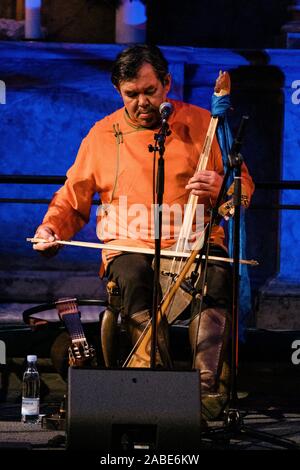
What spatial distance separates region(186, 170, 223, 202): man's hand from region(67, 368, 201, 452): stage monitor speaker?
4.00ft

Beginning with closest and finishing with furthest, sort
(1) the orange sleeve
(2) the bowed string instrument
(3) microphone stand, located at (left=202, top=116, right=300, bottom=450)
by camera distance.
Result: 1. (3) microphone stand, located at (left=202, top=116, right=300, bottom=450)
2. (2) the bowed string instrument
3. (1) the orange sleeve

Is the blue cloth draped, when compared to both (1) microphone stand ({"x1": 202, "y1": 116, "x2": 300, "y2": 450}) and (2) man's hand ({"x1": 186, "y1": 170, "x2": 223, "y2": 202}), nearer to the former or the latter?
(2) man's hand ({"x1": 186, "y1": 170, "x2": 223, "y2": 202})

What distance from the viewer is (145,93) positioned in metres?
5.32

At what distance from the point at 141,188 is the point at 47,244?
515 mm

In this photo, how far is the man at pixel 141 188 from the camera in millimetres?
5137

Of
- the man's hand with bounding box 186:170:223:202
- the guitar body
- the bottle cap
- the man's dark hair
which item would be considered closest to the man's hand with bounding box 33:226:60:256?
the guitar body

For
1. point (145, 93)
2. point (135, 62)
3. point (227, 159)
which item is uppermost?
point (135, 62)

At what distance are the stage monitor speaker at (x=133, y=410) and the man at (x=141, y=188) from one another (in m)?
0.91

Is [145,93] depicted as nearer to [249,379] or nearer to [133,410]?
[249,379]

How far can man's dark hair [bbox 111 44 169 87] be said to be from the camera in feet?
17.4

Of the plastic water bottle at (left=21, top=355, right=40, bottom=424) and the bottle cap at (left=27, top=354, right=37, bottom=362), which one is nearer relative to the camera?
the plastic water bottle at (left=21, top=355, right=40, bottom=424)

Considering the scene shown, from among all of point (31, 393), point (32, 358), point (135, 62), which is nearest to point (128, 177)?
point (135, 62)

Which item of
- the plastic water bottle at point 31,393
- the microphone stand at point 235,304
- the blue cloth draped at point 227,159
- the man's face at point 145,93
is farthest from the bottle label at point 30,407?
the man's face at point 145,93
